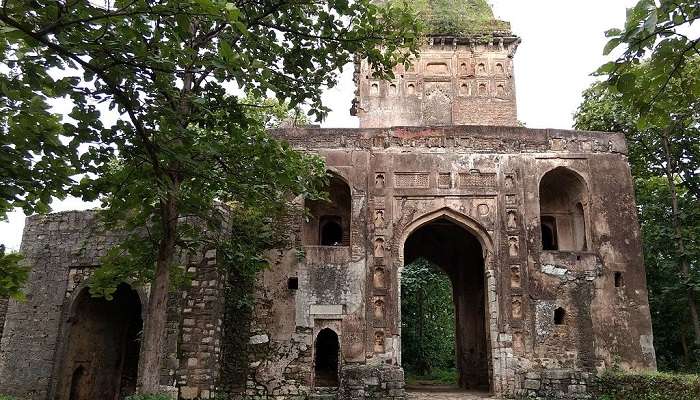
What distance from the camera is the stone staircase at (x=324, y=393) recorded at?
12641 mm

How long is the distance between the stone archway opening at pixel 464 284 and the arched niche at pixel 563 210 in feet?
6.91

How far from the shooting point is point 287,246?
14.3 metres

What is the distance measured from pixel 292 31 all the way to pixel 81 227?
8.32 metres

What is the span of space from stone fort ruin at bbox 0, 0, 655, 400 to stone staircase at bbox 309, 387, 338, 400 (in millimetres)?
70

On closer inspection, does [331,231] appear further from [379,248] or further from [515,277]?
[515,277]

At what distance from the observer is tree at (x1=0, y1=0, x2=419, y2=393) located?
4.58 metres

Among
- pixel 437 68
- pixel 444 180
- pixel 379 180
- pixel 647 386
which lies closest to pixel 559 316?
pixel 647 386

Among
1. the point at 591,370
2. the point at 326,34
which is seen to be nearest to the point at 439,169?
the point at 591,370

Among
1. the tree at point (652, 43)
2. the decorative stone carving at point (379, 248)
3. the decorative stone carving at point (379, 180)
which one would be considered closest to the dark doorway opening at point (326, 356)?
the decorative stone carving at point (379, 248)

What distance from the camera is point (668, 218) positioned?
1814cm

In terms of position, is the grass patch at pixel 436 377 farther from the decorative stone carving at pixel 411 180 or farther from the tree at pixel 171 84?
the tree at pixel 171 84

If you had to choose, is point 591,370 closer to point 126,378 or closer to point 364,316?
point 364,316

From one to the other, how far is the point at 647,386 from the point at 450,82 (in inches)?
473

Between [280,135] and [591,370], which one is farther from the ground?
[280,135]
